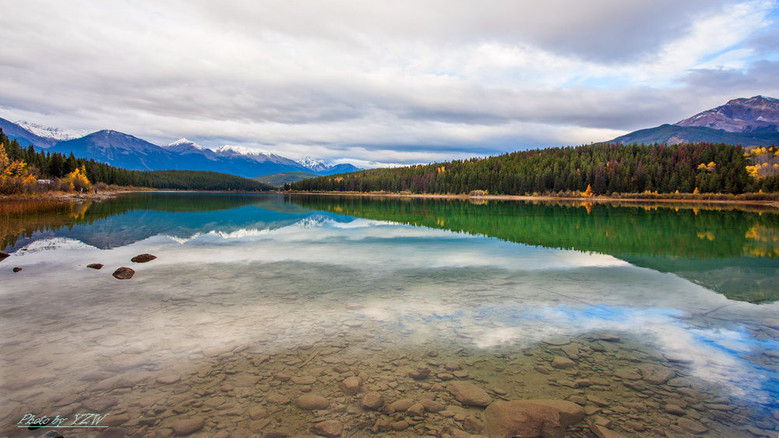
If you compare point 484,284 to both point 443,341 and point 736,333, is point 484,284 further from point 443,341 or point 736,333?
point 736,333

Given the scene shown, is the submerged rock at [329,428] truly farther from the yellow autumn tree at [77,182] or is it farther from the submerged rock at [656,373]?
the yellow autumn tree at [77,182]

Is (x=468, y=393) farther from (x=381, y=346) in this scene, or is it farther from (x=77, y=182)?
(x=77, y=182)

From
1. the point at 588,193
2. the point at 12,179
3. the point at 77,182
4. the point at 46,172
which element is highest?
the point at 46,172

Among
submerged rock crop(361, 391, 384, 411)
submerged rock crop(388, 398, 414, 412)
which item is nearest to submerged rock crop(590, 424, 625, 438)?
submerged rock crop(388, 398, 414, 412)

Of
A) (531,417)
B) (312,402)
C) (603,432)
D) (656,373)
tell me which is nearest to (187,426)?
(312,402)

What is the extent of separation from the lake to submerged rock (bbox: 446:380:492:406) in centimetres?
4

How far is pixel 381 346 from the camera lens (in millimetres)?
8719

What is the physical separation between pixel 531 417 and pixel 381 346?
3.65m

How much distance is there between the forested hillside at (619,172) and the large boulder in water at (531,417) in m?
137

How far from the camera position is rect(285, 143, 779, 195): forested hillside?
384 feet

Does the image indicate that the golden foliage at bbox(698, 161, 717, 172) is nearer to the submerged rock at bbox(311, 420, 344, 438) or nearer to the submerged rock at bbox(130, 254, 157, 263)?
the submerged rock at bbox(130, 254, 157, 263)

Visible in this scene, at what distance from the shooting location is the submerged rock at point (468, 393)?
649 centimetres

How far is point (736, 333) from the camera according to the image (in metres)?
9.72

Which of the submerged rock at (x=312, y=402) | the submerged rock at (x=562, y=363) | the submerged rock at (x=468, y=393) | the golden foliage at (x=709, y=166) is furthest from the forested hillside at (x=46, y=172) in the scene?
the golden foliage at (x=709, y=166)
